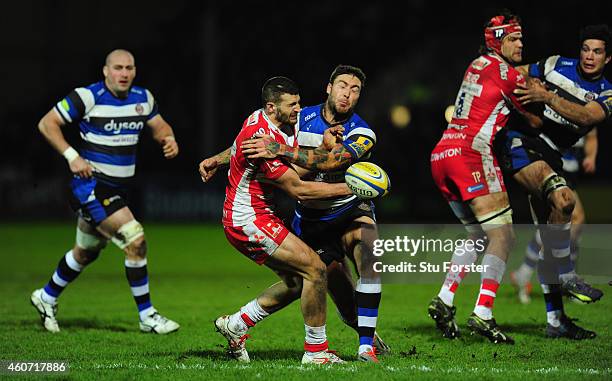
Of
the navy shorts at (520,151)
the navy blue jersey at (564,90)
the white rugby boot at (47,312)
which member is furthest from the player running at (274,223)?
the navy blue jersey at (564,90)

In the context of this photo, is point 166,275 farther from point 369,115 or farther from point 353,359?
point 369,115

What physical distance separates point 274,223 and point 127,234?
2.60 m

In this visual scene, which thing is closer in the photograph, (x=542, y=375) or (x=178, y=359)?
(x=542, y=375)

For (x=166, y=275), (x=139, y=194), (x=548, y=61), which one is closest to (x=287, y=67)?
(x=139, y=194)

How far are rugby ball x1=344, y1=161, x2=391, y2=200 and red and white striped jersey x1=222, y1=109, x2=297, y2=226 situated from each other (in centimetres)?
50

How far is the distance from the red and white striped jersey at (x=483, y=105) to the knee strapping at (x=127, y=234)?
10.1 ft

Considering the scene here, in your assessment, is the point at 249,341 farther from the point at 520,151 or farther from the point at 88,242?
the point at 520,151

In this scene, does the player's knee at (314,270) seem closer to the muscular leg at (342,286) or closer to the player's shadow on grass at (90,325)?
the muscular leg at (342,286)

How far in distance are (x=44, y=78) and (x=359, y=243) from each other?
27.1 meters

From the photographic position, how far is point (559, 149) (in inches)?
372

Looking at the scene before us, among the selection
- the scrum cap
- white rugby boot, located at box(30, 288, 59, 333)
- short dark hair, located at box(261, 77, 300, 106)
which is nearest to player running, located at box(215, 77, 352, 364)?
short dark hair, located at box(261, 77, 300, 106)

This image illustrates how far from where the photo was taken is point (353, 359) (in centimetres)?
773

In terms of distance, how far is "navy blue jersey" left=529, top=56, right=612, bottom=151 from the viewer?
9148 millimetres

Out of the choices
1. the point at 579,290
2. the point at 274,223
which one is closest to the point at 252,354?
the point at 274,223
